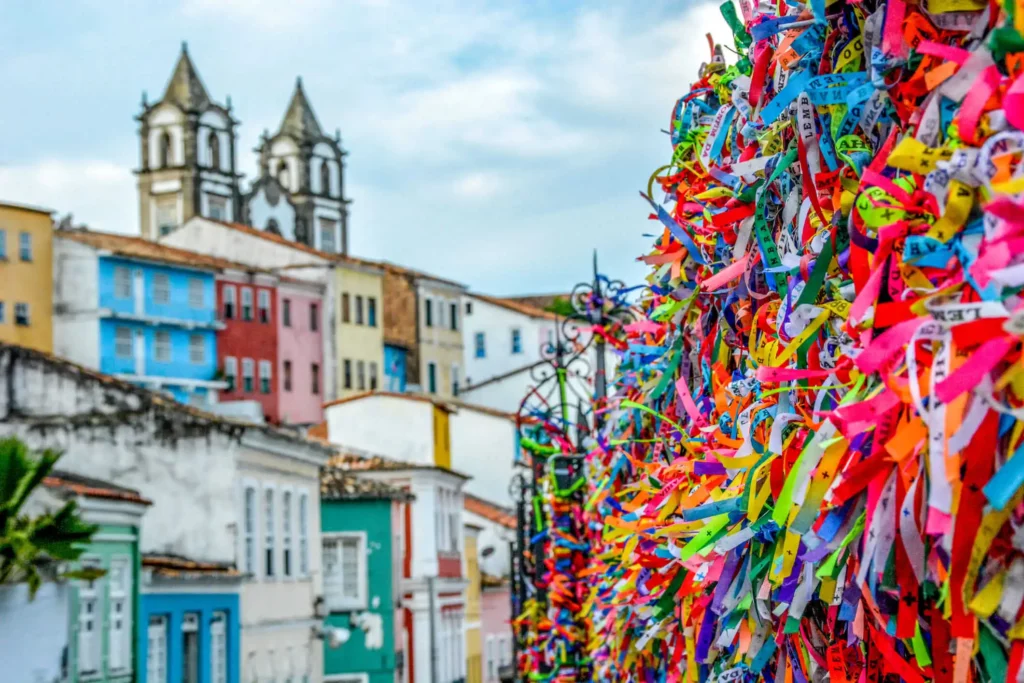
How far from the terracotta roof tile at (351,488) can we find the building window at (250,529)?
8.81 metres

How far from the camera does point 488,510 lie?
5997cm

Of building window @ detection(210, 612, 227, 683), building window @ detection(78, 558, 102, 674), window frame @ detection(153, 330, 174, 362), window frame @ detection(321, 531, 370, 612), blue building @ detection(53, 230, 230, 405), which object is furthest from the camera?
window frame @ detection(153, 330, 174, 362)

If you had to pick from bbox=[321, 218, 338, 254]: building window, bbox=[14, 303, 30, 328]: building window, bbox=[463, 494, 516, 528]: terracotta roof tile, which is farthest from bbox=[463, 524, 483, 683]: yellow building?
bbox=[321, 218, 338, 254]: building window

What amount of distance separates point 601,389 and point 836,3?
8239mm

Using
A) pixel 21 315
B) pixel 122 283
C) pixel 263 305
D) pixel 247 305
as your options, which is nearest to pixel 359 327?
pixel 263 305

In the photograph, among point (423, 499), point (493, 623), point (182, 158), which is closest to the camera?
point (423, 499)

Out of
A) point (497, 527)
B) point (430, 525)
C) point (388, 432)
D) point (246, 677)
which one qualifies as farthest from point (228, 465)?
point (497, 527)

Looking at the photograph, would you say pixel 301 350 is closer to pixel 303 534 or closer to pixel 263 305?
pixel 263 305

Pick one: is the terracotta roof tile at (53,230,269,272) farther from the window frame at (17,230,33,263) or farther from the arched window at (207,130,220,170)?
the arched window at (207,130,220,170)

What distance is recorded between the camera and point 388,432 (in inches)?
2186

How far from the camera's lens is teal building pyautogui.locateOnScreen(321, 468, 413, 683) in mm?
44938

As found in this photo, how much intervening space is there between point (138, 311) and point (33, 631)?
140ft

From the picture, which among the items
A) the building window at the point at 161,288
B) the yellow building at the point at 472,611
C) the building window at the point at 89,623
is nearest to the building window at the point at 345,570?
the yellow building at the point at 472,611

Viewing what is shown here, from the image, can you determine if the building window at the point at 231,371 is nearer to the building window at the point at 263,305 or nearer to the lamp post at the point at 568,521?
the building window at the point at 263,305
